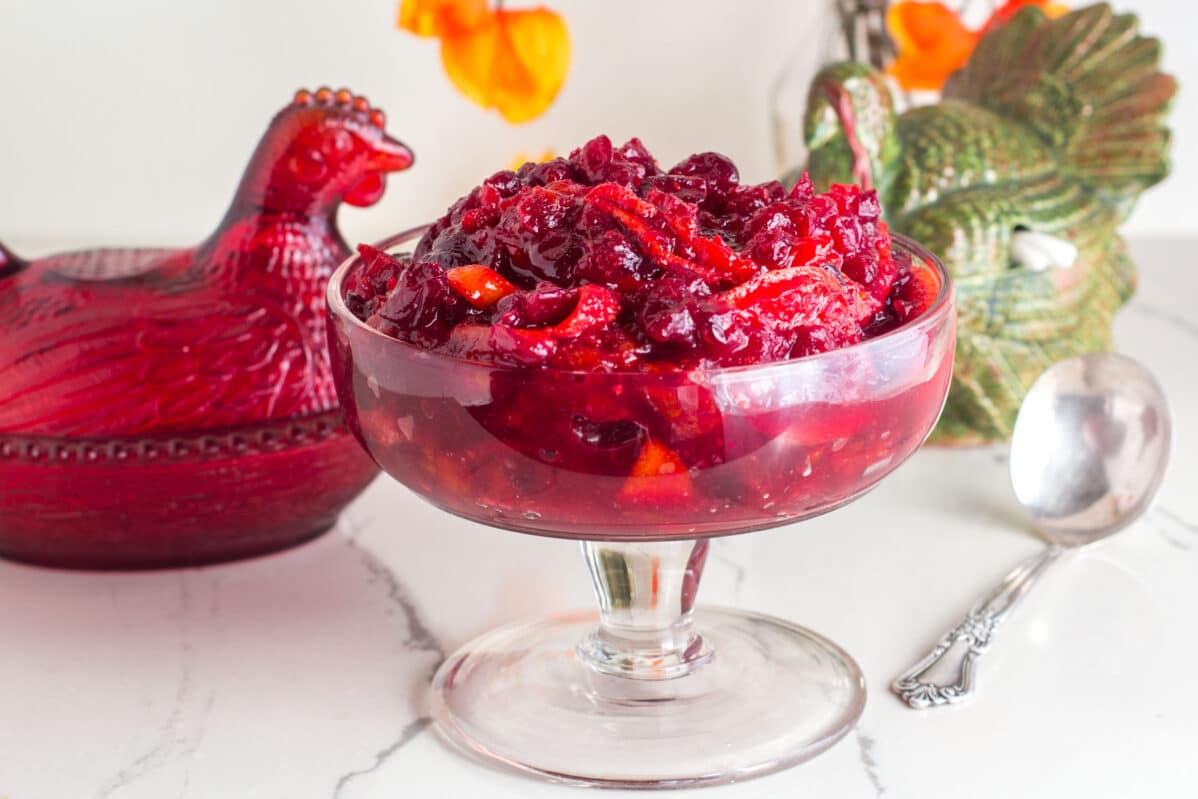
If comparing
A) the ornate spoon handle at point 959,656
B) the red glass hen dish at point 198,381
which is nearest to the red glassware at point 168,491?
the red glass hen dish at point 198,381

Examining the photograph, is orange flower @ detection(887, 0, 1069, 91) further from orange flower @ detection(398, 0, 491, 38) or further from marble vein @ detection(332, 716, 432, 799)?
marble vein @ detection(332, 716, 432, 799)

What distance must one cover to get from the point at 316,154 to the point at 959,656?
0.68 m

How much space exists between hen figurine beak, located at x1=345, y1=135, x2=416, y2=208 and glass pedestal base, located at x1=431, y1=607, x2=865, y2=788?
0.42m

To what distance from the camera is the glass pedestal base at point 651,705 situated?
107cm

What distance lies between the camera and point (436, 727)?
1.13m

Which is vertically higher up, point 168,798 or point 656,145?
point 656,145

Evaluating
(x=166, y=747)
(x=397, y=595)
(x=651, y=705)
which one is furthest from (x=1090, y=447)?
(x=166, y=747)

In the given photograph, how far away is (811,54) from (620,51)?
289mm

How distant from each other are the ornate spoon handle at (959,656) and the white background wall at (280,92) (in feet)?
3.42

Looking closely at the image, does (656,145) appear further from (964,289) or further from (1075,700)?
(1075,700)

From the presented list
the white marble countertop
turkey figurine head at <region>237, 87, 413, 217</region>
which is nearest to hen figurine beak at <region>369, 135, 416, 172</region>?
turkey figurine head at <region>237, 87, 413, 217</region>

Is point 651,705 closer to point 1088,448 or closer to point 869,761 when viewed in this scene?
point 869,761

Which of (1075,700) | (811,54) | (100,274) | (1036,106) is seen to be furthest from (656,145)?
(1075,700)

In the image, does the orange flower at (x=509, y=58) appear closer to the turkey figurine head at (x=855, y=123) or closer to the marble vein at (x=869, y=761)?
the turkey figurine head at (x=855, y=123)
